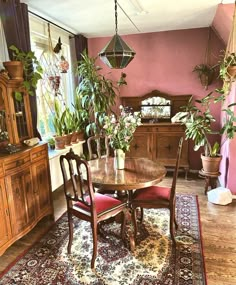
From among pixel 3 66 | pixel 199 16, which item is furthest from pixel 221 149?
pixel 3 66

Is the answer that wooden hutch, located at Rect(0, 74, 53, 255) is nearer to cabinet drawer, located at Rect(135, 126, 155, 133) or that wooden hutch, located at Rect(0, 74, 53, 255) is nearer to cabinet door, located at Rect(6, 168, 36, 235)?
cabinet door, located at Rect(6, 168, 36, 235)

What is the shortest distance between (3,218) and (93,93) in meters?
2.32

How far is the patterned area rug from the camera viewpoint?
1.94 metres

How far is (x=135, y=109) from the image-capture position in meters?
4.64

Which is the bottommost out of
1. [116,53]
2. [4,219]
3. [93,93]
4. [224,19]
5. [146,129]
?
[4,219]

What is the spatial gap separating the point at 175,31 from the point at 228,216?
3157 mm

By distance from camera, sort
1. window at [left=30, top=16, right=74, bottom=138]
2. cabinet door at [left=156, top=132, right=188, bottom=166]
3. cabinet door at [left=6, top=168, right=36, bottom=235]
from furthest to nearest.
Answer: cabinet door at [left=156, top=132, right=188, bottom=166] → window at [left=30, top=16, right=74, bottom=138] → cabinet door at [left=6, top=168, right=36, bottom=235]

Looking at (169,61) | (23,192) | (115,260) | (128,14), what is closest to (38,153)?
(23,192)

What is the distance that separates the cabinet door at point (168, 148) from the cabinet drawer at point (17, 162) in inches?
94.8

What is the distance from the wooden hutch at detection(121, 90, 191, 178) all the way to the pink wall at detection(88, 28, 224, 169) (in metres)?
0.15

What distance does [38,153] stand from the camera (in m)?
2.65

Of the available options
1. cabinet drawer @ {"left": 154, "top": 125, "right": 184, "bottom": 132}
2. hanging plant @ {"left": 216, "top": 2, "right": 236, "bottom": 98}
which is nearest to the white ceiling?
hanging plant @ {"left": 216, "top": 2, "right": 236, "bottom": 98}

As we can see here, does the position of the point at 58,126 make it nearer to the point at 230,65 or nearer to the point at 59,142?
the point at 59,142

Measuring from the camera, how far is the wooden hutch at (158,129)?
4.13m
